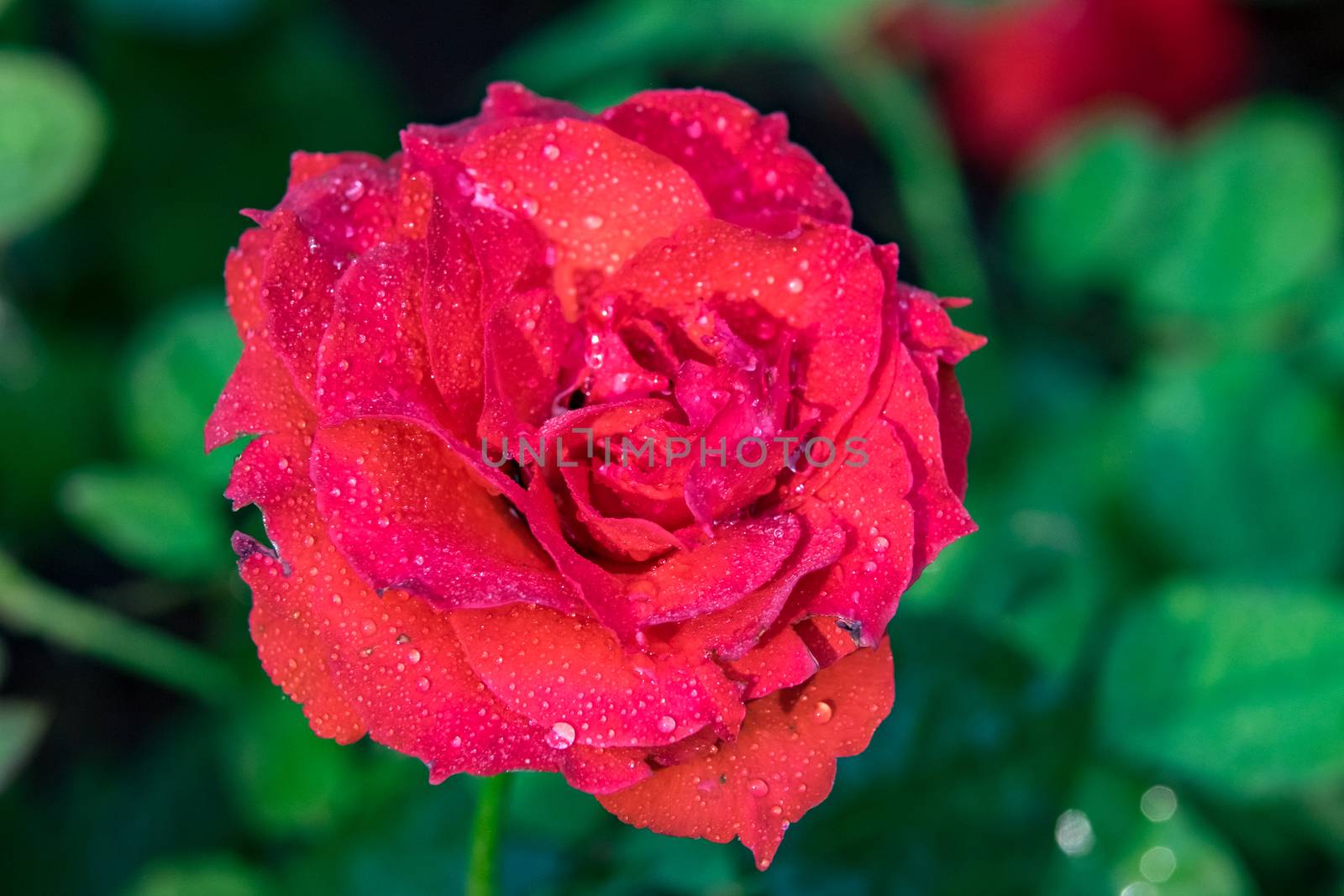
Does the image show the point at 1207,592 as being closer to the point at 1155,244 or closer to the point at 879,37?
the point at 1155,244

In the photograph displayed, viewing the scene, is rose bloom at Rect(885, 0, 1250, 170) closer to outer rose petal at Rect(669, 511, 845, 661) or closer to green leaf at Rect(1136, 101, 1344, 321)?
green leaf at Rect(1136, 101, 1344, 321)

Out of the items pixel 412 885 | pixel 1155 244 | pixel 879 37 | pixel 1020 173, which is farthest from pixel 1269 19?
pixel 412 885

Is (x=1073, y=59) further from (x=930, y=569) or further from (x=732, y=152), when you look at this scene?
(x=732, y=152)

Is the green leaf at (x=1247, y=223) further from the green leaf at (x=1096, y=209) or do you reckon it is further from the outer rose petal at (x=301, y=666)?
the outer rose petal at (x=301, y=666)

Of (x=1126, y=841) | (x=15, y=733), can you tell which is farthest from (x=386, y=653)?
(x=1126, y=841)

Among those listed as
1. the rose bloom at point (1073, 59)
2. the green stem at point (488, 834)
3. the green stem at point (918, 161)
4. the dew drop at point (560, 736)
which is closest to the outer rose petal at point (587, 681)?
the dew drop at point (560, 736)

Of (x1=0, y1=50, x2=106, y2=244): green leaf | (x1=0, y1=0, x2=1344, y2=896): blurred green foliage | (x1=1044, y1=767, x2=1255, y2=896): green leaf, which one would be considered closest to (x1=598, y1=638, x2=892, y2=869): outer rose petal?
(x1=0, y1=0, x2=1344, y2=896): blurred green foliage
